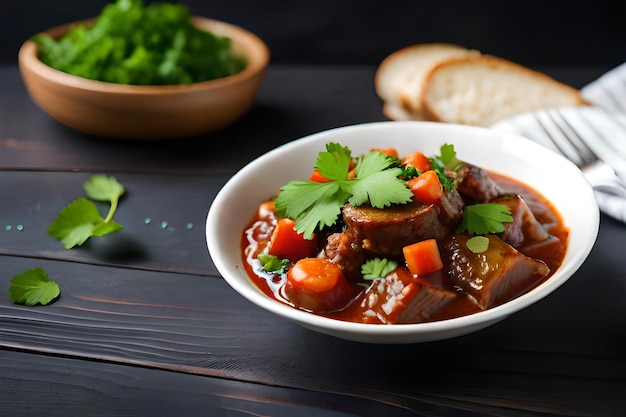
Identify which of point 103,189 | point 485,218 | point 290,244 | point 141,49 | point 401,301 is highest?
point 485,218

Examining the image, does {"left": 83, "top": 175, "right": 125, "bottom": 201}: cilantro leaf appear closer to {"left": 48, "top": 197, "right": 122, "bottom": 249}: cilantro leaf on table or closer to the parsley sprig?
{"left": 48, "top": 197, "right": 122, "bottom": 249}: cilantro leaf on table

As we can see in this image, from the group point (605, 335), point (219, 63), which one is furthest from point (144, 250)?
point (605, 335)

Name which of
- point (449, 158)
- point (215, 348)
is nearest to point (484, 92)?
point (449, 158)

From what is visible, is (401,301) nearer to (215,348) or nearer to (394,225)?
(394,225)

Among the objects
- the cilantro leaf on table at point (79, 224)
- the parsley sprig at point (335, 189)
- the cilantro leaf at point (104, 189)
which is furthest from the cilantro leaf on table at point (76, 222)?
the parsley sprig at point (335, 189)

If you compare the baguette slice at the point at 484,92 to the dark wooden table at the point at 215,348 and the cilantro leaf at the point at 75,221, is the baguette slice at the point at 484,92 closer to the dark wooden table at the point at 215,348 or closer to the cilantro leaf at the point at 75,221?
the dark wooden table at the point at 215,348

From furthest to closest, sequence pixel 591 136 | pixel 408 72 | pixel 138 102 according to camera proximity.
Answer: pixel 408 72 < pixel 138 102 < pixel 591 136
